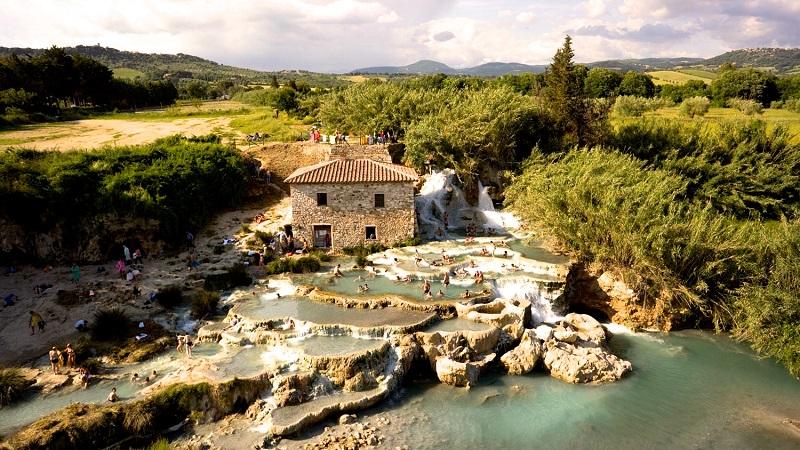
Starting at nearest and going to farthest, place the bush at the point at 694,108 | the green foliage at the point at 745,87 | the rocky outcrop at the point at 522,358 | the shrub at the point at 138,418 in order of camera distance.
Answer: the shrub at the point at 138,418 → the rocky outcrop at the point at 522,358 → the bush at the point at 694,108 → the green foliage at the point at 745,87

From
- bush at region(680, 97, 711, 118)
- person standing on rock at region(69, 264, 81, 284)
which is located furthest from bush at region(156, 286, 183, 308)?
bush at region(680, 97, 711, 118)

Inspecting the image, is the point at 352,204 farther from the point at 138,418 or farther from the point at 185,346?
the point at 138,418

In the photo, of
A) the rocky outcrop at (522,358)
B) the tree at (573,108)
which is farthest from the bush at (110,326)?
the tree at (573,108)

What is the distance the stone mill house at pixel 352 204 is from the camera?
3244cm

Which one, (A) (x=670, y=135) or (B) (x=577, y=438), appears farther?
(A) (x=670, y=135)

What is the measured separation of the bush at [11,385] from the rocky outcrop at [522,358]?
19.2 meters

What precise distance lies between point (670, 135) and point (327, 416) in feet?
127

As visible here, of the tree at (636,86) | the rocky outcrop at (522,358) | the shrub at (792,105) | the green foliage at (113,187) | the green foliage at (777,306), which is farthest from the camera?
the tree at (636,86)

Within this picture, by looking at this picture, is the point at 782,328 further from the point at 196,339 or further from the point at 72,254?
the point at 72,254

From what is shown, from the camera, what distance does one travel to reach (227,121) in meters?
62.5

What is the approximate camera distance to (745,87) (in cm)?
7438

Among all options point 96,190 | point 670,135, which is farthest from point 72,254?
point 670,135

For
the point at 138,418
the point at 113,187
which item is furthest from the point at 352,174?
the point at 138,418

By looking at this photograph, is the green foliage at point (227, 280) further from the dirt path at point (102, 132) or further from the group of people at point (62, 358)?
the dirt path at point (102, 132)
